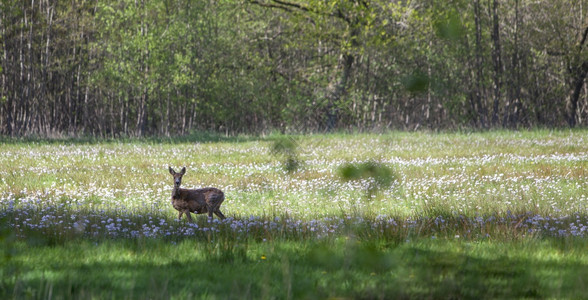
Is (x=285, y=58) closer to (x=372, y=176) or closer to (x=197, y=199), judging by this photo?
(x=372, y=176)

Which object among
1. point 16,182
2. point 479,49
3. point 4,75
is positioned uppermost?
point 479,49

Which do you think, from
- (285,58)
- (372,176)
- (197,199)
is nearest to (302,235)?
(197,199)

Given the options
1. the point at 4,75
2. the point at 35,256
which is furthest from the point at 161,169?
the point at 4,75

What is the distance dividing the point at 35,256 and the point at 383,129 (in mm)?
26400

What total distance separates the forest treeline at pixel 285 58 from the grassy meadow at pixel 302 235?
19.5 m

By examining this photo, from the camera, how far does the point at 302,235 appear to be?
698 centimetres

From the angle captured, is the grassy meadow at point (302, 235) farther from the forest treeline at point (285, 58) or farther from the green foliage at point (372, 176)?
the forest treeline at point (285, 58)

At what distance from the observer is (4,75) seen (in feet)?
123

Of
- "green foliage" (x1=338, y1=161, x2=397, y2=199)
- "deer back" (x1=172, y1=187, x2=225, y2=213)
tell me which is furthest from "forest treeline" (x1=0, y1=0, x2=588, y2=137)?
"deer back" (x1=172, y1=187, x2=225, y2=213)

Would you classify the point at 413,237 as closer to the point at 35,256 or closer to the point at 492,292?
the point at 492,292

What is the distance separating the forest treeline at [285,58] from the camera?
33.6 meters

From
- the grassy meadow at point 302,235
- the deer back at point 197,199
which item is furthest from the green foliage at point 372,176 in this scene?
the deer back at point 197,199

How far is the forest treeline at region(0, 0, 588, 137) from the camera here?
33.6 m

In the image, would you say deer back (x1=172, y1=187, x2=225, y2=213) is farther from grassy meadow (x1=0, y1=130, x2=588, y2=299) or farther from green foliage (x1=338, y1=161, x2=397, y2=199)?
green foliage (x1=338, y1=161, x2=397, y2=199)
